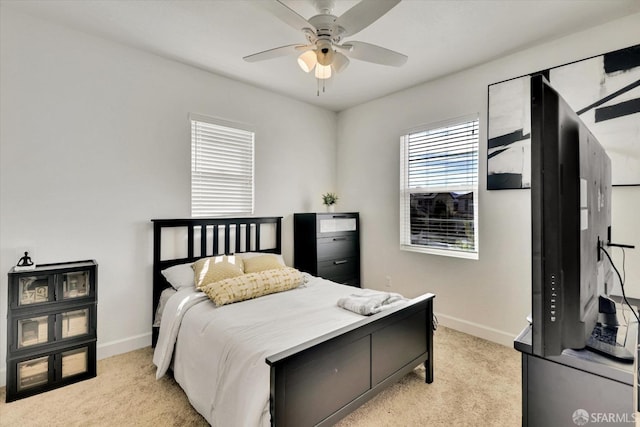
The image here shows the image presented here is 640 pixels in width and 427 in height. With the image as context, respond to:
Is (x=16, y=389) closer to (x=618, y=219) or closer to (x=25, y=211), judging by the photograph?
(x=25, y=211)

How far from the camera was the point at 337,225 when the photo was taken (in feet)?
12.9

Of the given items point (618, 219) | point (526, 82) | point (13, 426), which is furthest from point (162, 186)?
point (618, 219)

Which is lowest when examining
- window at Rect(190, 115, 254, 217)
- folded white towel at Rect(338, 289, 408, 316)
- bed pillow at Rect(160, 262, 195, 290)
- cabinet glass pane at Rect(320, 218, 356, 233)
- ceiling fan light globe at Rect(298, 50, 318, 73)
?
folded white towel at Rect(338, 289, 408, 316)

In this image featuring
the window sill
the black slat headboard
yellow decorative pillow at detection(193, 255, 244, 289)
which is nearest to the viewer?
yellow decorative pillow at detection(193, 255, 244, 289)

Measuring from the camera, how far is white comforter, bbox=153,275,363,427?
1555 millimetres

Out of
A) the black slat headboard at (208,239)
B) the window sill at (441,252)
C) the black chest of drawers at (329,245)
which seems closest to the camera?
the black slat headboard at (208,239)

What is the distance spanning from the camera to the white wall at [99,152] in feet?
7.54

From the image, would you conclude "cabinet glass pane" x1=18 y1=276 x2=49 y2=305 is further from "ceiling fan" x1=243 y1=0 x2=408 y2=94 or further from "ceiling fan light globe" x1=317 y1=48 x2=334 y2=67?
"ceiling fan light globe" x1=317 y1=48 x2=334 y2=67

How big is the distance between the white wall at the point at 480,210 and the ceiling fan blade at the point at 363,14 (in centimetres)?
183

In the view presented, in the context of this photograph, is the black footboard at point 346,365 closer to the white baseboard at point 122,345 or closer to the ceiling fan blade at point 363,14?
the ceiling fan blade at point 363,14

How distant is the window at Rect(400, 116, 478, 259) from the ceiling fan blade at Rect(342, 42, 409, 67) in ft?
4.60

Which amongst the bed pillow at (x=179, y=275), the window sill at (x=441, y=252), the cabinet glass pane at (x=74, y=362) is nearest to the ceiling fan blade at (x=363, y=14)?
the bed pillow at (x=179, y=275)

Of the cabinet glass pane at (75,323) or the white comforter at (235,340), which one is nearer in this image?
the white comforter at (235,340)

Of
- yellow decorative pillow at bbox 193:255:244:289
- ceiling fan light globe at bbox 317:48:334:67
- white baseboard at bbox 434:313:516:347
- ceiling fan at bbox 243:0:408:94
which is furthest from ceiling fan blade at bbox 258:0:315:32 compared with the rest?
white baseboard at bbox 434:313:516:347
